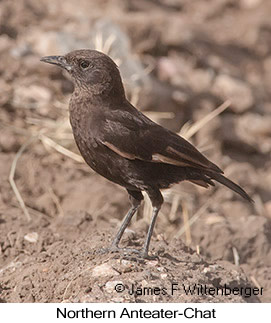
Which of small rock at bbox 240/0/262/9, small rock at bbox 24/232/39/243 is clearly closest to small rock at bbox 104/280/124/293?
small rock at bbox 24/232/39/243

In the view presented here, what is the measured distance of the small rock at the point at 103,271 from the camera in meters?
4.62

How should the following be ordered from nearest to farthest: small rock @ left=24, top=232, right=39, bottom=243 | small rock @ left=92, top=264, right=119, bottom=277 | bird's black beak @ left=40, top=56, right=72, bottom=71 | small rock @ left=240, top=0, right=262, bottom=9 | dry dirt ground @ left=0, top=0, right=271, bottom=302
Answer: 1. small rock @ left=92, top=264, right=119, bottom=277
2. dry dirt ground @ left=0, top=0, right=271, bottom=302
3. bird's black beak @ left=40, top=56, right=72, bottom=71
4. small rock @ left=24, top=232, right=39, bottom=243
5. small rock @ left=240, top=0, right=262, bottom=9

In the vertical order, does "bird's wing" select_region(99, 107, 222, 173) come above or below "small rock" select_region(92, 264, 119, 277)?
above

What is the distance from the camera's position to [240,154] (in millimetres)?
9578

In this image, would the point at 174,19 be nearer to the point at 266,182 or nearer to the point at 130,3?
the point at 130,3

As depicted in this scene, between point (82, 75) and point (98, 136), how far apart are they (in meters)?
0.57

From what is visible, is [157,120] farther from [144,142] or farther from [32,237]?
[144,142]

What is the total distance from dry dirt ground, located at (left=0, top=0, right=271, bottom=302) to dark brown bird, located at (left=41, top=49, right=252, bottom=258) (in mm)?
534

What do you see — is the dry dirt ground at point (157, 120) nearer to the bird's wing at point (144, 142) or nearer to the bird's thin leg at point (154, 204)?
the bird's thin leg at point (154, 204)

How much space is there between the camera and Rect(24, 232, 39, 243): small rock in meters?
5.62

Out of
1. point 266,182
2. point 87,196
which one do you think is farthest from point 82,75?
point 266,182

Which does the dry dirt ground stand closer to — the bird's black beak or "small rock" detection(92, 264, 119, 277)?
"small rock" detection(92, 264, 119, 277)

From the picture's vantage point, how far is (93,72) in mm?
5070

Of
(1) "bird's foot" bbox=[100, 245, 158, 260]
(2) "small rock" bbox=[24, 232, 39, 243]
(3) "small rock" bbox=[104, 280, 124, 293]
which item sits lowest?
(2) "small rock" bbox=[24, 232, 39, 243]
